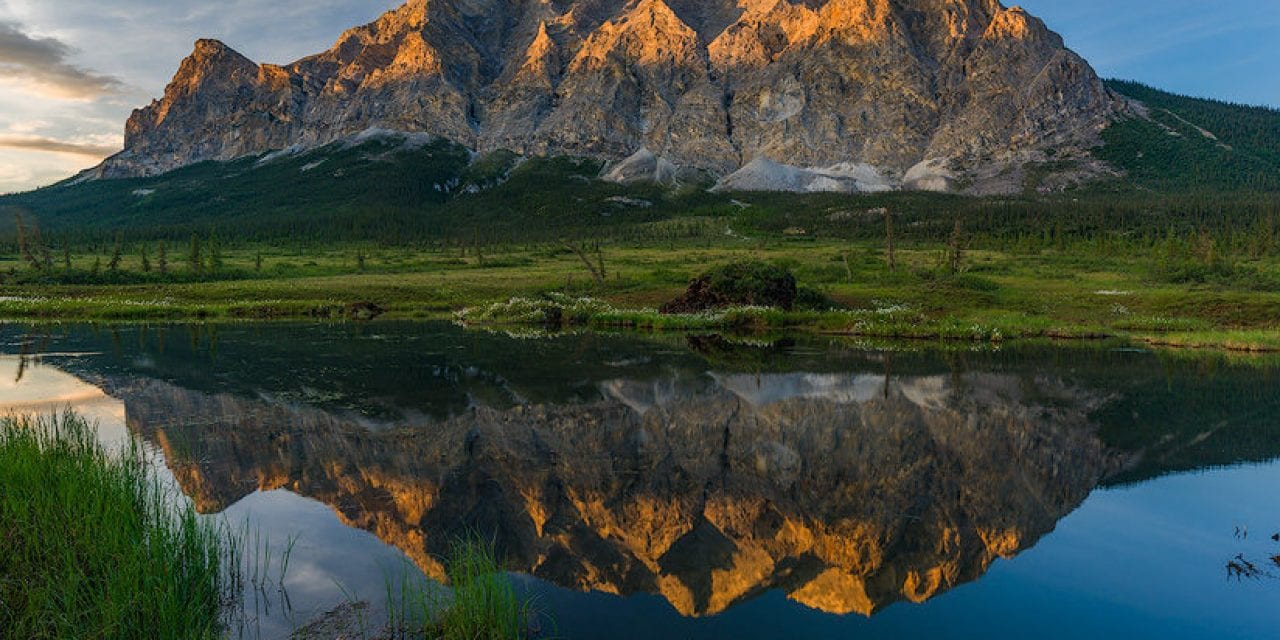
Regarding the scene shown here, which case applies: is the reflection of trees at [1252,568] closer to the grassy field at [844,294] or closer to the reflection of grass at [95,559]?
the reflection of grass at [95,559]

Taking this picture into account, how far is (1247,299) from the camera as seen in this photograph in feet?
191

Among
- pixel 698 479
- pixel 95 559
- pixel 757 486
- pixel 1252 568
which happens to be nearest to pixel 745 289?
pixel 698 479

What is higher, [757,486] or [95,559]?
[95,559]

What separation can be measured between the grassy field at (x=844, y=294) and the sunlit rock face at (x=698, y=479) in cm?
2883

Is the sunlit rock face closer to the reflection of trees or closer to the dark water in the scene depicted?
the dark water

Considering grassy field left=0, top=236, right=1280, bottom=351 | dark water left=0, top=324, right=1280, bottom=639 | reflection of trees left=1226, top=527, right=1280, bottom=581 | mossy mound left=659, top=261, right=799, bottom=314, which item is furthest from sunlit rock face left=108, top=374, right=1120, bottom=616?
mossy mound left=659, top=261, right=799, bottom=314

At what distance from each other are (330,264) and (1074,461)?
122m

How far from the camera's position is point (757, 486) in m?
17.6

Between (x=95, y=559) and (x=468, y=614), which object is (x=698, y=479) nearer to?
(x=468, y=614)

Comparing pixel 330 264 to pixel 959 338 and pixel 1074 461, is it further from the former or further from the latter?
pixel 1074 461

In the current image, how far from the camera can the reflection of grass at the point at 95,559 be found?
9.48 m

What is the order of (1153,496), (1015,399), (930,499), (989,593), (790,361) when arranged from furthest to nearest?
(790,361) < (1015,399) < (1153,496) < (930,499) < (989,593)

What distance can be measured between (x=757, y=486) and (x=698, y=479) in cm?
146

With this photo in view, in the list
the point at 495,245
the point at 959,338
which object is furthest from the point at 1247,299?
the point at 495,245
